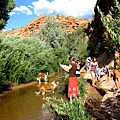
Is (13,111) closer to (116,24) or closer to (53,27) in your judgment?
(116,24)

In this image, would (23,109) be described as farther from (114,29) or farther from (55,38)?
(55,38)

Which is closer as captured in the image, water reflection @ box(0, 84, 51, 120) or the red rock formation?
water reflection @ box(0, 84, 51, 120)

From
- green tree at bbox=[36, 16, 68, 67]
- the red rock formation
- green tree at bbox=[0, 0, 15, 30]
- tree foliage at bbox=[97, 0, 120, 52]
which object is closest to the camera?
tree foliage at bbox=[97, 0, 120, 52]

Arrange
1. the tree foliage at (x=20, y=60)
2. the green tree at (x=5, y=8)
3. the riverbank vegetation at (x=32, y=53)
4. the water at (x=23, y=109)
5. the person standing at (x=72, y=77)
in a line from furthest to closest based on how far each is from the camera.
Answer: the green tree at (x=5, y=8) → the riverbank vegetation at (x=32, y=53) → the tree foliage at (x=20, y=60) → the person standing at (x=72, y=77) → the water at (x=23, y=109)

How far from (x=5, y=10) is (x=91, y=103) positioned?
62.1ft

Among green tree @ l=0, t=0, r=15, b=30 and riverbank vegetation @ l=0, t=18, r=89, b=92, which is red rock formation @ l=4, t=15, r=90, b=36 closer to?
riverbank vegetation @ l=0, t=18, r=89, b=92

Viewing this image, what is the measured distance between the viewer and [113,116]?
8180 millimetres

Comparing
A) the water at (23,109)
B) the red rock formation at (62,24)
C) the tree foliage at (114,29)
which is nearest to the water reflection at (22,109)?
the water at (23,109)

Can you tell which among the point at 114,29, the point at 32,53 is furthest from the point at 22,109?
the point at 32,53

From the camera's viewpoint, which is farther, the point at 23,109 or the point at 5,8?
the point at 5,8

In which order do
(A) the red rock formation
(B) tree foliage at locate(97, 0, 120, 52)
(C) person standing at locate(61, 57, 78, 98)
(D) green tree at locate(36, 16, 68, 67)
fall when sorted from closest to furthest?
(B) tree foliage at locate(97, 0, 120, 52)
(C) person standing at locate(61, 57, 78, 98)
(D) green tree at locate(36, 16, 68, 67)
(A) the red rock formation

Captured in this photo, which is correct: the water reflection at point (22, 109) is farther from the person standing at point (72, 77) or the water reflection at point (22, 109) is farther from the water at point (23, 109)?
the person standing at point (72, 77)

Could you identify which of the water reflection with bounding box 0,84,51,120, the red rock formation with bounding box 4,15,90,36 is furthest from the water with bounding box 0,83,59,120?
the red rock formation with bounding box 4,15,90,36

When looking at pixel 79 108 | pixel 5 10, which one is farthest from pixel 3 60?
pixel 79 108
